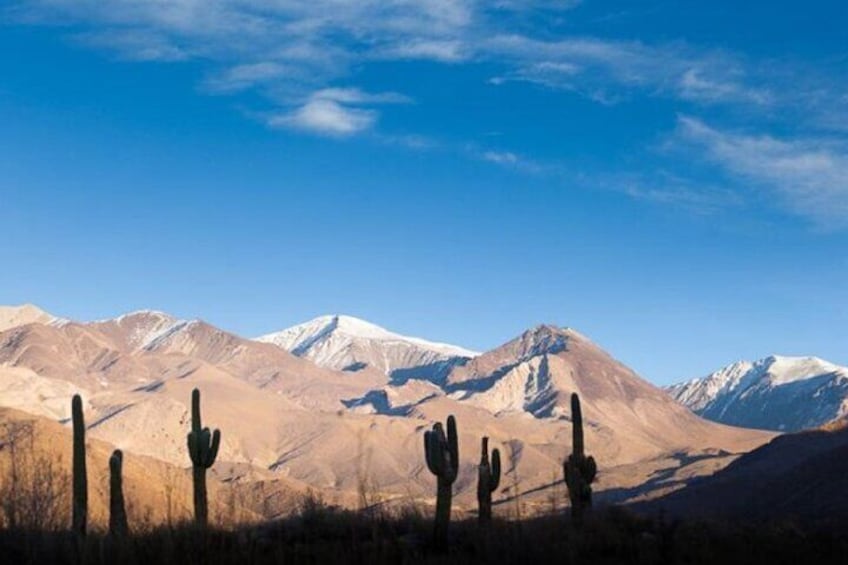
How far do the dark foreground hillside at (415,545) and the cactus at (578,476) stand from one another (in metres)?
1.73

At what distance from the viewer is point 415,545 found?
13008mm

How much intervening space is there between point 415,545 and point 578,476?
7.61 m

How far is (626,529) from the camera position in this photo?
54.3 ft

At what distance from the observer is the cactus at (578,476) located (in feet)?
61.3

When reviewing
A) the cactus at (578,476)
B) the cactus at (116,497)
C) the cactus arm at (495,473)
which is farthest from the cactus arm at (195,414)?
the cactus at (578,476)

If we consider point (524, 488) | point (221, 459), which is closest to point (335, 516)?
point (524, 488)

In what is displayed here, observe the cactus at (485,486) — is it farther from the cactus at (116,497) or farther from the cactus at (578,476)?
the cactus at (116,497)

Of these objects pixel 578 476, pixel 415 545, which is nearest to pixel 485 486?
pixel 578 476

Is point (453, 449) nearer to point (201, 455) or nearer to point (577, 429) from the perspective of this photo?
point (201, 455)

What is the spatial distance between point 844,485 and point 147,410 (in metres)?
155

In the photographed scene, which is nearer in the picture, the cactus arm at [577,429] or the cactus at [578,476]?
the cactus at [578,476]

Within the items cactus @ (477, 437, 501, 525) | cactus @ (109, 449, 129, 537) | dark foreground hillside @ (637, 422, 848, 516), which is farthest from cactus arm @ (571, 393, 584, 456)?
dark foreground hillside @ (637, 422, 848, 516)

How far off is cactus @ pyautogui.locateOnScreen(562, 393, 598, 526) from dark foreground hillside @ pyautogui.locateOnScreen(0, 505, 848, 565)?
173 cm

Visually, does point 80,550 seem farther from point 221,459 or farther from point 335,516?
point 221,459
